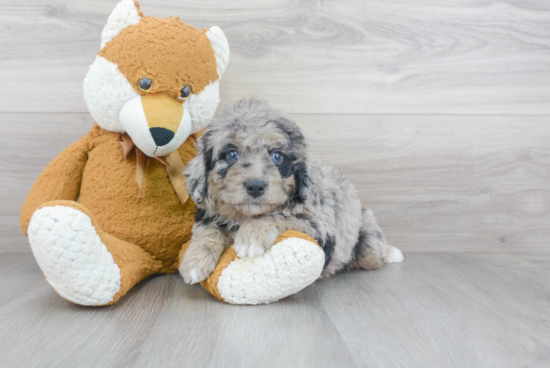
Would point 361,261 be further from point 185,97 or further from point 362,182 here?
point 185,97

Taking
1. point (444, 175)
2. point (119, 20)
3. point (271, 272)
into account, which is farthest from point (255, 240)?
point (444, 175)

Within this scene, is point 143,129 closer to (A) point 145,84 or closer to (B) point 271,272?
(A) point 145,84

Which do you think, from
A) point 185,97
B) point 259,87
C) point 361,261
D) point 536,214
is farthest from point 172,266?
point 536,214

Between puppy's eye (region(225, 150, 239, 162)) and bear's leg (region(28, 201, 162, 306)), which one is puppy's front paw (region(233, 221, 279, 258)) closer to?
puppy's eye (region(225, 150, 239, 162))

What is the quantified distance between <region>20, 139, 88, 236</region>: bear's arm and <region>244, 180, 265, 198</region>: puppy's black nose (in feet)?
2.44

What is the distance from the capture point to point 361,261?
→ 5.69ft

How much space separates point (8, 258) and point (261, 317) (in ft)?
4.60

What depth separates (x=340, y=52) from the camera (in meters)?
1.95

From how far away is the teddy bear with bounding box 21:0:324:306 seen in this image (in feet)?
3.76

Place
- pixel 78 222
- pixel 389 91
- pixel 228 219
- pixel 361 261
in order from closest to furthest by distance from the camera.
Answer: pixel 78 222
pixel 228 219
pixel 361 261
pixel 389 91

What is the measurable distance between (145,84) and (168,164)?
11.9 inches

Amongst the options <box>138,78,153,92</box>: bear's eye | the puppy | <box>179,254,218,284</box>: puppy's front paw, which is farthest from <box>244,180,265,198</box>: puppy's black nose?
<box>138,78,153,92</box>: bear's eye

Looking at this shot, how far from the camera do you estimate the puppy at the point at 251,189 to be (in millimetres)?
1230

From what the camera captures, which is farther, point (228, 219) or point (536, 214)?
point (536, 214)
